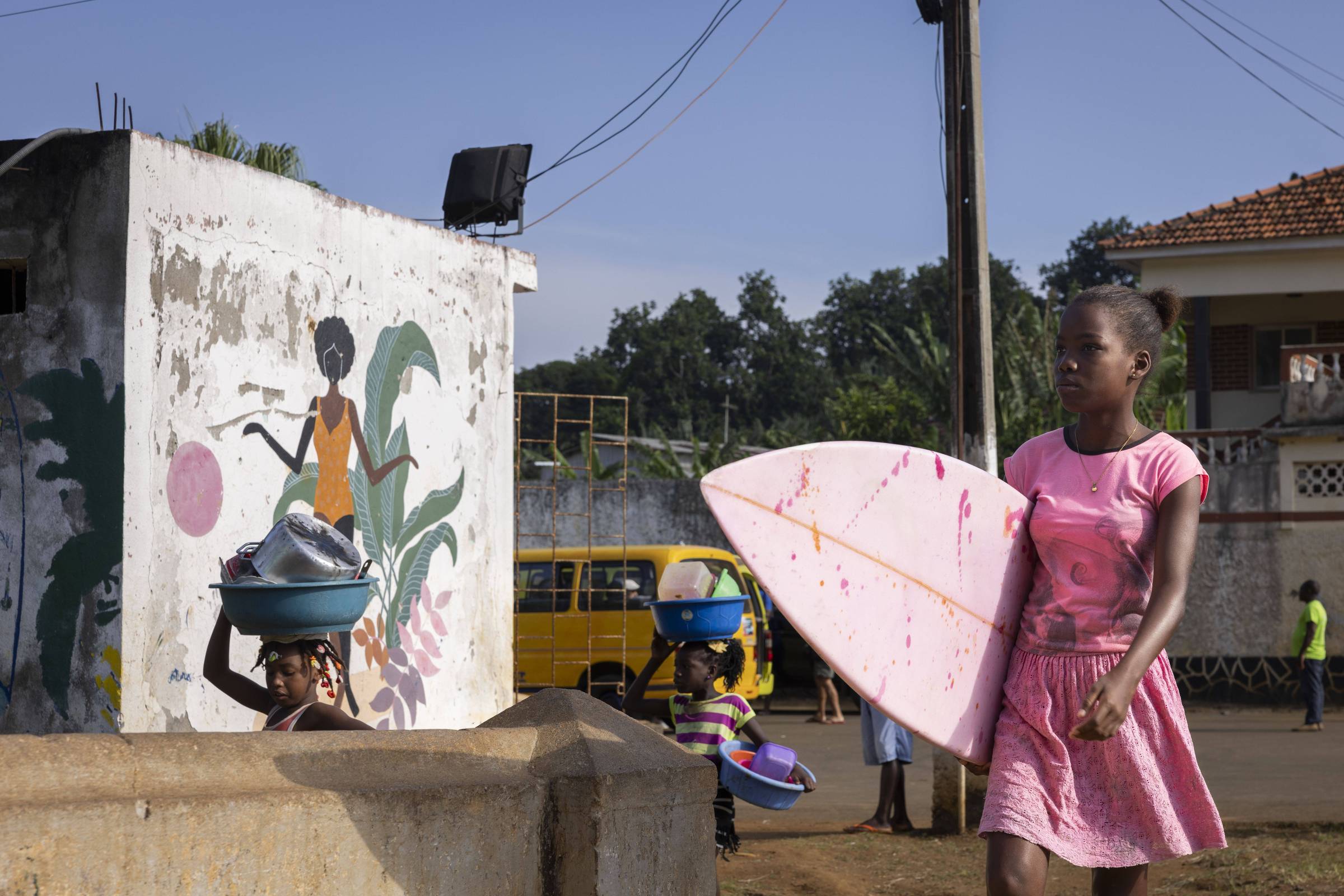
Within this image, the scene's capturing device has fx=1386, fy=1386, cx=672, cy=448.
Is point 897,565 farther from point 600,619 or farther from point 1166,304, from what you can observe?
point 600,619

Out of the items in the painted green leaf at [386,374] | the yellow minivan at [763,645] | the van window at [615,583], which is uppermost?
the painted green leaf at [386,374]

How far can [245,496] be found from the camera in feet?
22.5

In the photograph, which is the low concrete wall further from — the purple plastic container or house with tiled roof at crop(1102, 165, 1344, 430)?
house with tiled roof at crop(1102, 165, 1344, 430)

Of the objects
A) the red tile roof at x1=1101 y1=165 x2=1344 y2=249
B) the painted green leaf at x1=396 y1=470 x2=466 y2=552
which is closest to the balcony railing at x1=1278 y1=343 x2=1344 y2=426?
the red tile roof at x1=1101 y1=165 x2=1344 y2=249

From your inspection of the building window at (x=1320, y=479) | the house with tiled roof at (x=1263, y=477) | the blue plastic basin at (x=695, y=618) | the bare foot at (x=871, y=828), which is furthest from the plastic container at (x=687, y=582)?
the building window at (x=1320, y=479)

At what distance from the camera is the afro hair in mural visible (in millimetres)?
7461

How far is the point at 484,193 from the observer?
9266 mm

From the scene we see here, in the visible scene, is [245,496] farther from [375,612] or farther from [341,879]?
[341,879]

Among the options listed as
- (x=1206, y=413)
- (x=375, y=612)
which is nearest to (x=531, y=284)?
(x=375, y=612)

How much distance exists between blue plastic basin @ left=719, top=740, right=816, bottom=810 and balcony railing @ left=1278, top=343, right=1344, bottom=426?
13590 mm

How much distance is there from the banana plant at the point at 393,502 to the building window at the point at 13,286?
181cm

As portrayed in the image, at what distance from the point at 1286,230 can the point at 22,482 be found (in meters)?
18.4

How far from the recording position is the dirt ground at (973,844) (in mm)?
6364

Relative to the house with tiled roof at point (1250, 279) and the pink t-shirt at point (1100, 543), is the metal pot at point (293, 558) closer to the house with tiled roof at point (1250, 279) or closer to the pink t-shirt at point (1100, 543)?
the pink t-shirt at point (1100, 543)
